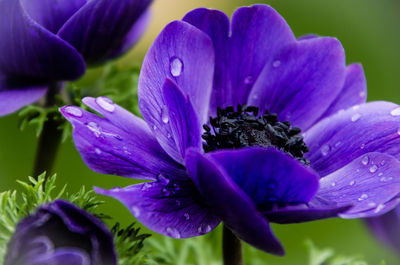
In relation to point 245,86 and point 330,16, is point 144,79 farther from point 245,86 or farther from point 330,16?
point 330,16

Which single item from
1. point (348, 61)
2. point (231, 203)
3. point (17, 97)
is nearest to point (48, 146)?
point (17, 97)

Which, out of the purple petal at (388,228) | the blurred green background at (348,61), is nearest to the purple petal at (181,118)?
the purple petal at (388,228)

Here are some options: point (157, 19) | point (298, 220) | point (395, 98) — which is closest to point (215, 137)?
point (298, 220)

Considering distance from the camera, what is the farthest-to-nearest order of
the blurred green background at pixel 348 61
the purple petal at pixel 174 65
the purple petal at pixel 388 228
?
the blurred green background at pixel 348 61
the purple petal at pixel 388 228
the purple petal at pixel 174 65

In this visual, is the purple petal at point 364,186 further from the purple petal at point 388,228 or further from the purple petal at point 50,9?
the purple petal at point 50,9

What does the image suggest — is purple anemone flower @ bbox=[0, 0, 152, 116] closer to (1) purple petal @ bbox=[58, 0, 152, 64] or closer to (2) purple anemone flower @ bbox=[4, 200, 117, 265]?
(1) purple petal @ bbox=[58, 0, 152, 64]

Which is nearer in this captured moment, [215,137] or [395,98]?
[215,137]

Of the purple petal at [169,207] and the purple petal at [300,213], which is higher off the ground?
the purple petal at [300,213]

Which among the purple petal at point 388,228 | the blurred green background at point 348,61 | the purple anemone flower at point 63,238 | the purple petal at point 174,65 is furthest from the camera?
the blurred green background at point 348,61
